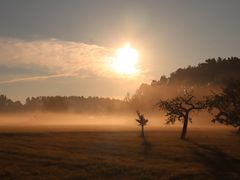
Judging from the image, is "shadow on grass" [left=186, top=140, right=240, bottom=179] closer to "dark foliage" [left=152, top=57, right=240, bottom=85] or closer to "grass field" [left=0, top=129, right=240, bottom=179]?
"grass field" [left=0, top=129, right=240, bottom=179]

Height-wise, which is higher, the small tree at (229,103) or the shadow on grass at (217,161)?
the small tree at (229,103)

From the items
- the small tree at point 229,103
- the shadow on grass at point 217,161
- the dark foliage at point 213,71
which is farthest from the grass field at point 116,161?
the dark foliage at point 213,71

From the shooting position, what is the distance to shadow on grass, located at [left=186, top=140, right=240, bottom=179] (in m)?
36.8

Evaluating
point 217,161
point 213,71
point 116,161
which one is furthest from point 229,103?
point 213,71

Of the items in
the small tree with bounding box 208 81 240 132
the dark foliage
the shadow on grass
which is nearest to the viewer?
the shadow on grass

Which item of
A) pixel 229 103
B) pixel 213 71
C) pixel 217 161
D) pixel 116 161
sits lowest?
pixel 217 161

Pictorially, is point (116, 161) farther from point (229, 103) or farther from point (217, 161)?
point (229, 103)

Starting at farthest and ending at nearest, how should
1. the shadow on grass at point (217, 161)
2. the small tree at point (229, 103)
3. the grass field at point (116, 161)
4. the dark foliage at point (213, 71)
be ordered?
the dark foliage at point (213, 71) → the small tree at point (229, 103) → the shadow on grass at point (217, 161) → the grass field at point (116, 161)

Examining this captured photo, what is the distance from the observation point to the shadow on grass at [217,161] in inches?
1449

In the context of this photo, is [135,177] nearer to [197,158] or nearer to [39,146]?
[197,158]

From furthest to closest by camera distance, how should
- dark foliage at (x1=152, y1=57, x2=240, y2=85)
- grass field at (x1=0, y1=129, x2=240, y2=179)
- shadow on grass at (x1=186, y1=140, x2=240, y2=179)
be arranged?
dark foliage at (x1=152, y1=57, x2=240, y2=85) < shadow on grass at (x1=186, y1=140, x2=240, y2=179) < grass field at (x1=0, y1=129, x2=240, y2=179)

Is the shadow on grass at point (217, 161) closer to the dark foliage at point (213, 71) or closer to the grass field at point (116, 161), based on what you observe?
the grass field at point (116, 161)

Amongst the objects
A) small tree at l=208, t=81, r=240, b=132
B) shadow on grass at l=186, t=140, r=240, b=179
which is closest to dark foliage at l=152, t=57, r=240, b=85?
small tree at l=208, t=81, r=240, b=132

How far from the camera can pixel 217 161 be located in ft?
145
